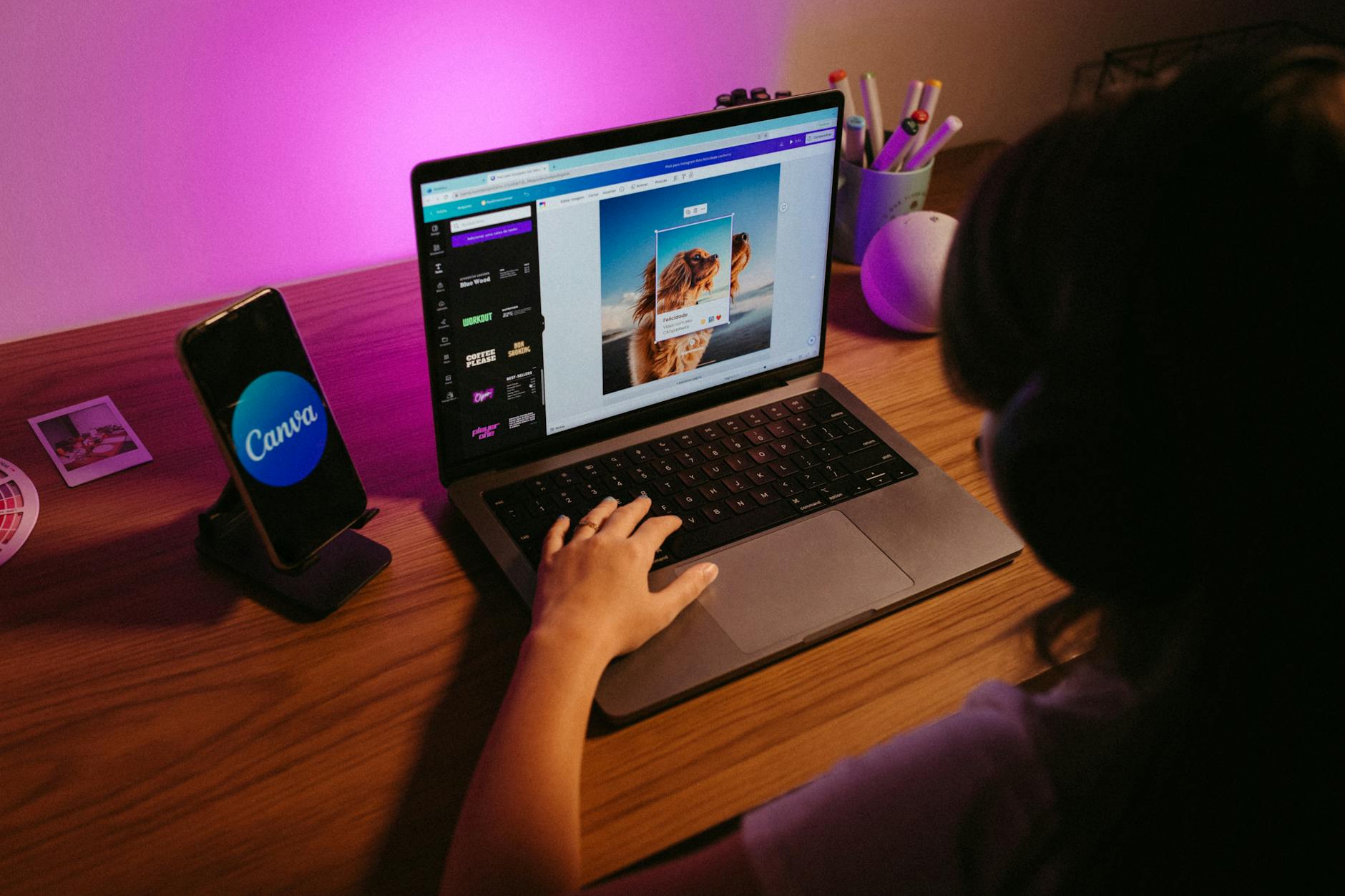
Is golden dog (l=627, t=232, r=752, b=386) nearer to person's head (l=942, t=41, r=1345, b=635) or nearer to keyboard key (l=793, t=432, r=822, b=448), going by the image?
keyboard key (l=793, t=432, r=822, b=448)

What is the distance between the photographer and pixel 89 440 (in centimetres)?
84

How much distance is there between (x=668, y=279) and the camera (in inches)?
31.9

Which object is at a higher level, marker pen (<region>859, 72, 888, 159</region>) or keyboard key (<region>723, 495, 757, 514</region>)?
marker pen (<region>859, 72, 888, 159</region>)

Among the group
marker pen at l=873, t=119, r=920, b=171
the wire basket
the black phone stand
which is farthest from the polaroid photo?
the wire basket

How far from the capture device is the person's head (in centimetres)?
36

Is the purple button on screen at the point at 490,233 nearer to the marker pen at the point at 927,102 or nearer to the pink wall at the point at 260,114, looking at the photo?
the pink wall at the point at 260,114

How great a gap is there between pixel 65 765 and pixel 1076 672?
628mm

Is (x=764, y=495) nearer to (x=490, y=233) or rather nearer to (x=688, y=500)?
(x=688, y=500)

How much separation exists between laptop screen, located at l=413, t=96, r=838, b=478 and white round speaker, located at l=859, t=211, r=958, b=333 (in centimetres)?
15

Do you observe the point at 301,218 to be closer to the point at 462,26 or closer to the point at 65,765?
the point at 462,26

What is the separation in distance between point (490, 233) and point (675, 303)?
0.60ft

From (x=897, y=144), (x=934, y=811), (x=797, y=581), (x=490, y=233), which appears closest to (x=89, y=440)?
(x=490, y=233)

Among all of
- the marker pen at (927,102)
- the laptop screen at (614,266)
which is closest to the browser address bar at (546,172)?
the laptop screen at (614,266)

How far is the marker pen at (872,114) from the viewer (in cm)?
110
